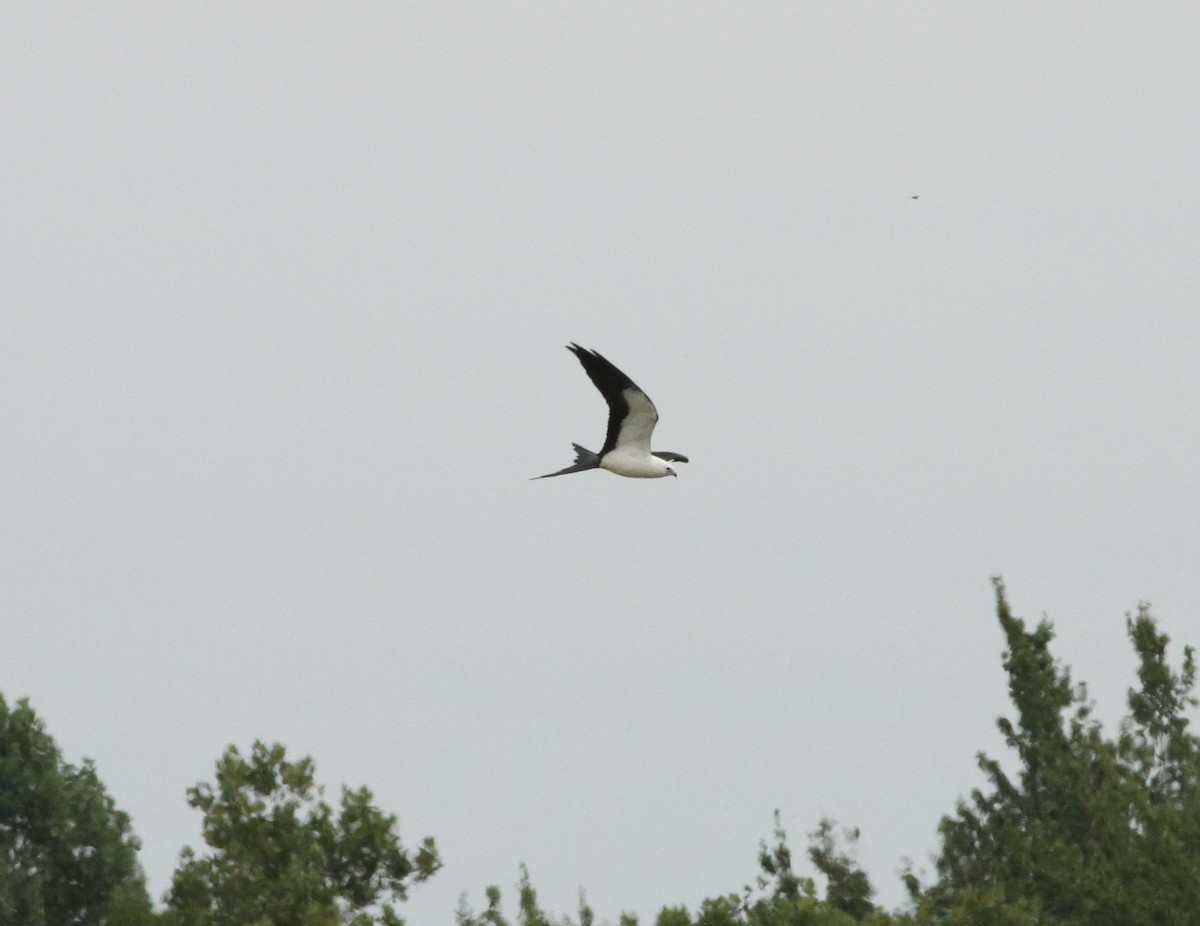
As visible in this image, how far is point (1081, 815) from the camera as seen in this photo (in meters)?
30.3

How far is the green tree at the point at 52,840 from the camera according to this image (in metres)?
37.1

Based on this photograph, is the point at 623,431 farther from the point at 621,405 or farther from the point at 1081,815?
the point at 1081,815

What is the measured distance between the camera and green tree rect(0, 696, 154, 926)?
3709 cm

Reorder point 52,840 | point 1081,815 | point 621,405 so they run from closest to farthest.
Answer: point 621,405, point 1081,815, point 52,840

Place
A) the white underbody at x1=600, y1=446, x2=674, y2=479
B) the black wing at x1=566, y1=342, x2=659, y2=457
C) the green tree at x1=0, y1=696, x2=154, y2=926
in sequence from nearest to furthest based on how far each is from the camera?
the black wing at x1=566, y1=342, x2=659, y2=457 < the white underbody at x1=600, y1=446, x2=674, y2=479 < the green tree at x1=0, y1=696, x2=154, y2=926

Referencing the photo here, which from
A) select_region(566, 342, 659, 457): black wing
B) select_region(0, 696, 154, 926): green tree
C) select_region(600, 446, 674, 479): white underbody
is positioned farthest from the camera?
select_region(0, 696, 154, 926): green tree

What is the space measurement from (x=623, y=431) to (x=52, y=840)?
17063 mm

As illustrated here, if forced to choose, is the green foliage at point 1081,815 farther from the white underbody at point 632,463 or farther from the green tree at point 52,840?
the green tree at point 52,840

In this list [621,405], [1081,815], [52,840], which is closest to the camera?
[621,405]

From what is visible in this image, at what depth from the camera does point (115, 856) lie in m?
37.5

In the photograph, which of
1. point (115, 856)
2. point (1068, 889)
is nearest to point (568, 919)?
point (1068, 889)

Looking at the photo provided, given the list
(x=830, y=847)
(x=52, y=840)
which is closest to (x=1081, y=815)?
(x=830, y=847)

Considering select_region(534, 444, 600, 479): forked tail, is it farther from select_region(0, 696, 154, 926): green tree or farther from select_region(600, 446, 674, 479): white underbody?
select_region(0, 696, 154, 926): green tree

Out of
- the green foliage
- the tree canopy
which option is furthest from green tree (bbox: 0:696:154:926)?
the green foliage
